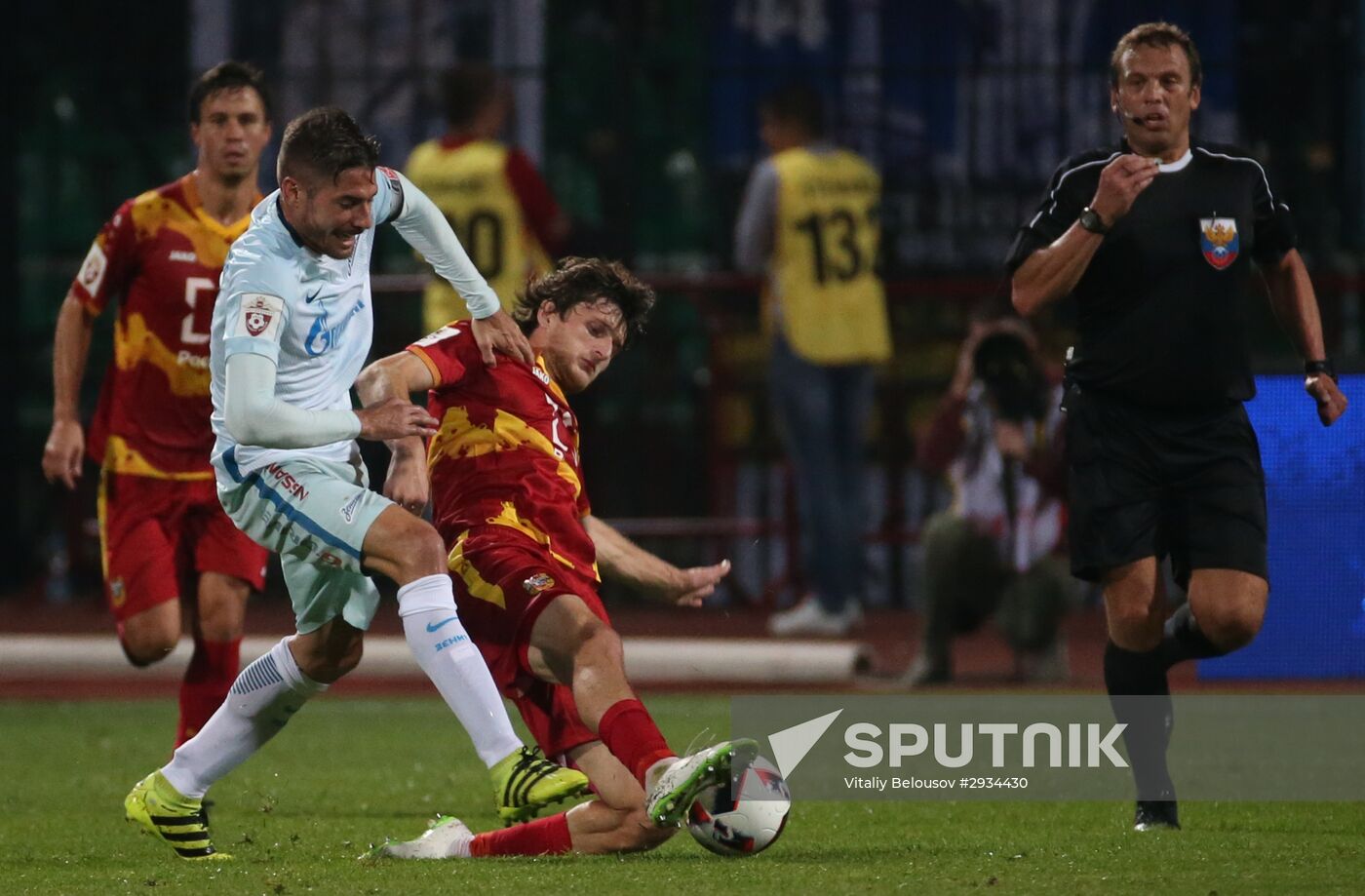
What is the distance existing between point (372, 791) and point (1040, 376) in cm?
399

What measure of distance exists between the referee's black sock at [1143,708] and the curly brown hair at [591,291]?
161cm

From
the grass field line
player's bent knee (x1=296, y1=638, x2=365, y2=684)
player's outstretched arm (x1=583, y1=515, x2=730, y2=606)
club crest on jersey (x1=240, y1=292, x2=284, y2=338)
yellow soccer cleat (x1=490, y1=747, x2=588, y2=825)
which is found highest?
club crest on jersey (x1=240, y1=292, x2=284, y2=338)

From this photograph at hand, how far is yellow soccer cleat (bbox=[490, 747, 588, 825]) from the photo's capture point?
534 centimetres

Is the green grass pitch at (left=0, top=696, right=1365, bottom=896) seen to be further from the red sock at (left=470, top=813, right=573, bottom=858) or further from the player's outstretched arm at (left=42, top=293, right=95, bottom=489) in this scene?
the player's outstretched arm at (left=42, top=293, right=95, bottom=489)

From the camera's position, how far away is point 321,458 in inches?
232

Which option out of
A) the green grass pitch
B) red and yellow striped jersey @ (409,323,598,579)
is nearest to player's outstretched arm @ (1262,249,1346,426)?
the green grass pitch

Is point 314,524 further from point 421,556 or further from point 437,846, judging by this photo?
point 437,846

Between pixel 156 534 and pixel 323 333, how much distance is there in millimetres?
1784

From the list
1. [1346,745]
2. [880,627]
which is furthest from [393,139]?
[1346,745]

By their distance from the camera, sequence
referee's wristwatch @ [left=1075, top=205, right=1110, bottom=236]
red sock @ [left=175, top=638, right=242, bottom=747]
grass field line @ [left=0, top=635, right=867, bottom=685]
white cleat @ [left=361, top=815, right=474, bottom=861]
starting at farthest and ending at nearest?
1. grass field line @ [left=0, top=635, right=867, bottom=685]
2. red sock @ [left=175, top=638, right=242, bottom=747]
3. referee's wristwatch @ [left=1075, top=205, right=1110, bottom=236]
4. white cleat @ [left=361, top=815, right=474, bottom=861]

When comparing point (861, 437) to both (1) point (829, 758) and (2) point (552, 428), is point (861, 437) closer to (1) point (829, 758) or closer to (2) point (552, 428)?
(1) point (829, 758)

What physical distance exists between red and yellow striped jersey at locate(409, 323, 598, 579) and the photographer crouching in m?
4.10

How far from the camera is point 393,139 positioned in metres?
13.9

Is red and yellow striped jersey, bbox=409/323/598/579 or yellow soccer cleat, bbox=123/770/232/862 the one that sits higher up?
red and yellow striped jersey, bbox=409/323/598/579
